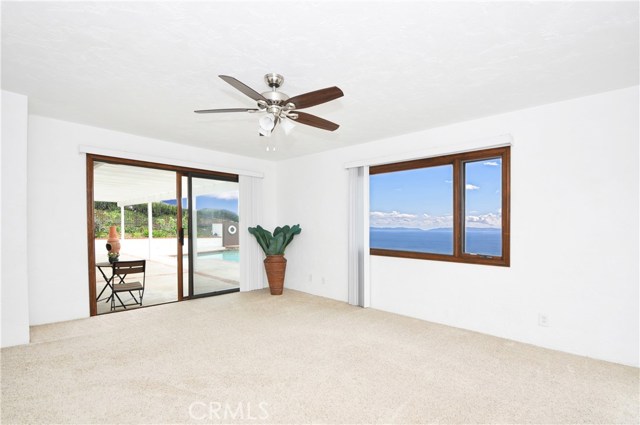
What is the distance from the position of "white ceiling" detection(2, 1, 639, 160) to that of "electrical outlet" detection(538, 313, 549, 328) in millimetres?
2140

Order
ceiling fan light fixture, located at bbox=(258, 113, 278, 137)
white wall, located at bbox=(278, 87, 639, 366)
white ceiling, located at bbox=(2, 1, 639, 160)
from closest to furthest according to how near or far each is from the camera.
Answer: white ceiling, located at bbox=(2, 1, 639, 160), ceiling fan light fixture, located at bbox=(258, 113, 278, 137), white wall, located at bbox=(278, 87, 639, 366)

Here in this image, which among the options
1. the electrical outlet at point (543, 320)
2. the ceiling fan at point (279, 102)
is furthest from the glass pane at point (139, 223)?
the electrical outlet at point (543, 320)

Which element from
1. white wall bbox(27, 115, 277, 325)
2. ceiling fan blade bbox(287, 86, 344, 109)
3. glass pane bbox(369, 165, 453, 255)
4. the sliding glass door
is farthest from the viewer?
the sliding glass door

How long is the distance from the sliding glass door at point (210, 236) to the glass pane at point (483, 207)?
382 centimetres

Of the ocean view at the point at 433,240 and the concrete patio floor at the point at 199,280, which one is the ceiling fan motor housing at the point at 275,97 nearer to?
the ocean view at the point at 433,240

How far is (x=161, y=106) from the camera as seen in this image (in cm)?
329

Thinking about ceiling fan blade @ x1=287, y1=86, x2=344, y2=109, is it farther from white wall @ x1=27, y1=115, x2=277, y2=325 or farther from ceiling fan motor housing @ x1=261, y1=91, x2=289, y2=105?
white wall @ x1=27, y1=115, x2=277, y2=325

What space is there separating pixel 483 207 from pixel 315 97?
2708 mm

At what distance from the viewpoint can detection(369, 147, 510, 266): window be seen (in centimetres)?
369

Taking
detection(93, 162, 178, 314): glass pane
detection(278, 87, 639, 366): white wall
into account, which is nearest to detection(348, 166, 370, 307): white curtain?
detection(278, 87, 639, 366): white wall

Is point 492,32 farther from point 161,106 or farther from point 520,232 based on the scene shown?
point 161,106

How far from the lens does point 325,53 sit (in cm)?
226

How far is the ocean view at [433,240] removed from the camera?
3771 millimetres

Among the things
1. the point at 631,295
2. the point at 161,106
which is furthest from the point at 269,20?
the point at 631,295
